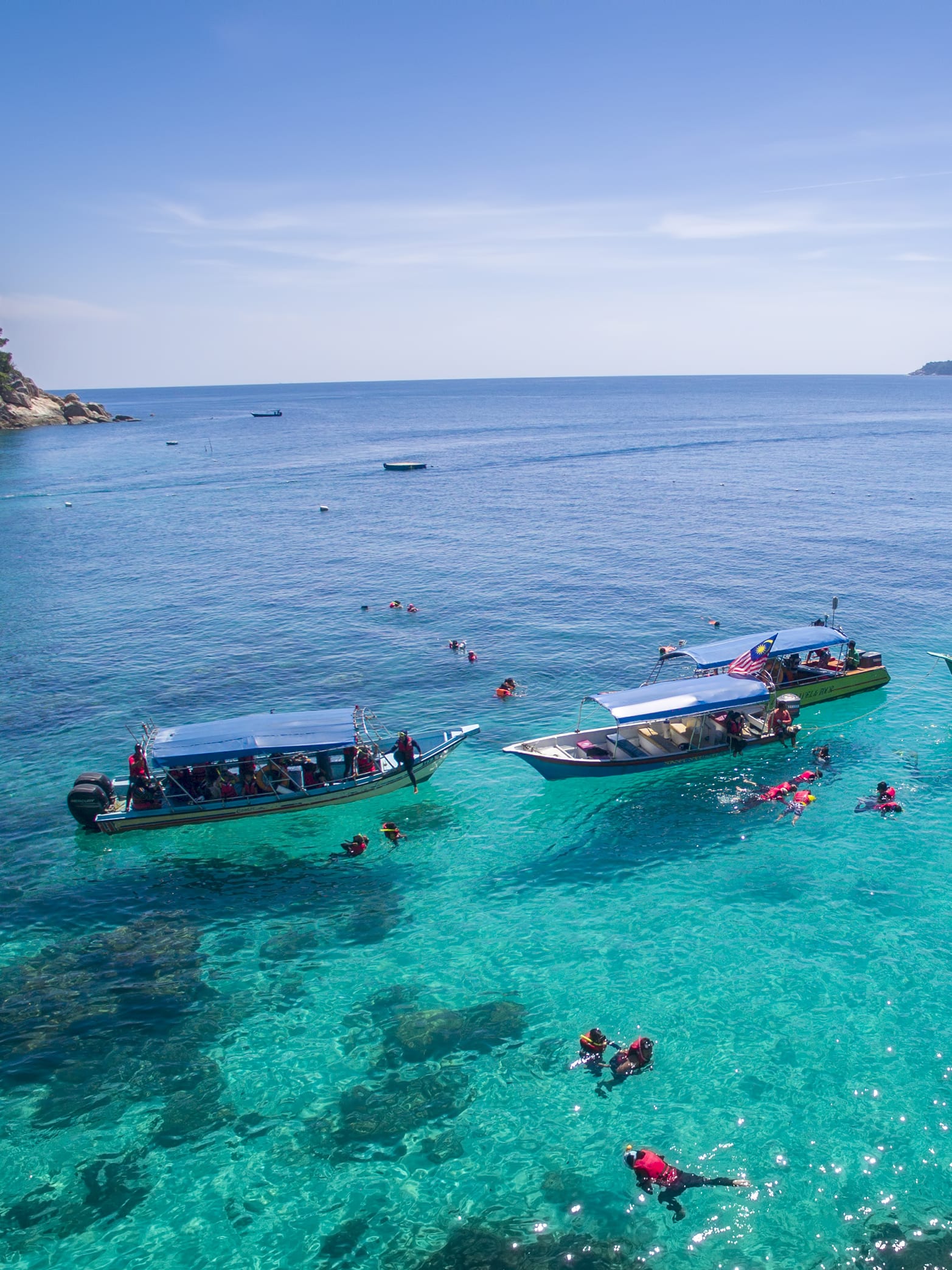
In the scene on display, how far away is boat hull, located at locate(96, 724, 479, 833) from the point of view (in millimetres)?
33188

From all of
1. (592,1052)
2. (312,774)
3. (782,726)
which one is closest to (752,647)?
(782,726)

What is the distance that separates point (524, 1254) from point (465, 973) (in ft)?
28.3

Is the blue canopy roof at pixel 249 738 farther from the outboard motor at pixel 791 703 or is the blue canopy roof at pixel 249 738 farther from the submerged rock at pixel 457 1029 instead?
the outboard motor at pixel 791 703

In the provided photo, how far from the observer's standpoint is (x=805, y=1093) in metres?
20.4

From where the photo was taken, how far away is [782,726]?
127 ft

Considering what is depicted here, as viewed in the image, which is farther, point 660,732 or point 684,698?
point 660,732

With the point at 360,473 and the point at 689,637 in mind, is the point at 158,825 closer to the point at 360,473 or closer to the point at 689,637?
the point at 689,637

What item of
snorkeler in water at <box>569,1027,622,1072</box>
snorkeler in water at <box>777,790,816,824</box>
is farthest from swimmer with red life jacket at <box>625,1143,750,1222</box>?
snorkeler in water at <box>777,790,816,824</box>

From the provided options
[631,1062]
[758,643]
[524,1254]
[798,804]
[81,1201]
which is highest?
[758,643]

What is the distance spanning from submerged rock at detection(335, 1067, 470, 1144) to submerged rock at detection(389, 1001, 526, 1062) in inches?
31.8

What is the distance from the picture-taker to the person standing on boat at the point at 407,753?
34281 millimetres

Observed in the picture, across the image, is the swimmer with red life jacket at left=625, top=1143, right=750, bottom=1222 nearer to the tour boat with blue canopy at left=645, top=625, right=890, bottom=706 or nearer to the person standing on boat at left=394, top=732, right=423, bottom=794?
the person standing on boat at left=394, top=732, right=423, bottom=794

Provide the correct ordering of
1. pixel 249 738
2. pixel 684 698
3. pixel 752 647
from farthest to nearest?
pixel 752 647 → pixel 684 698 → pixel 249 738

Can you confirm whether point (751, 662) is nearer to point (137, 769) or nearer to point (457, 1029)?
point (457, 1029)
